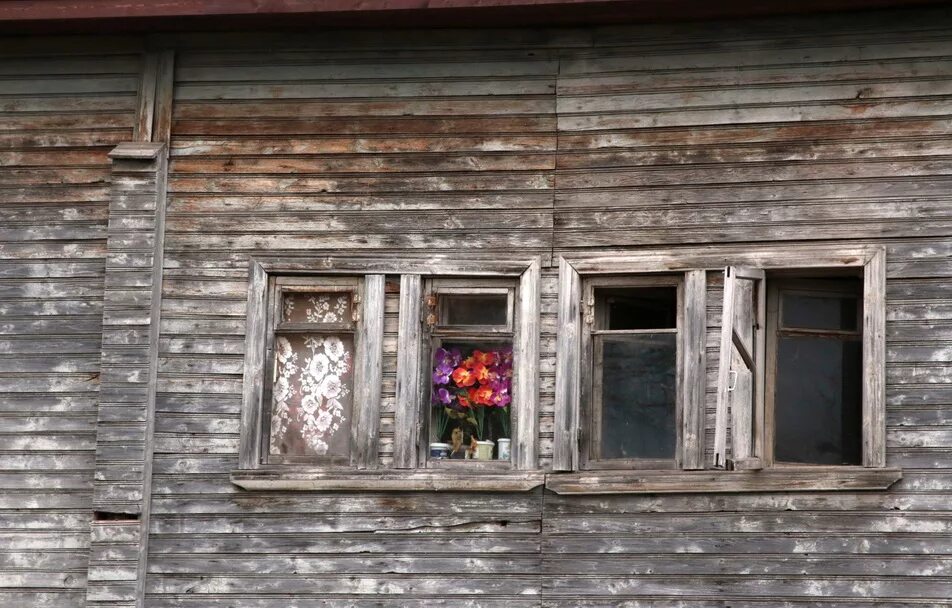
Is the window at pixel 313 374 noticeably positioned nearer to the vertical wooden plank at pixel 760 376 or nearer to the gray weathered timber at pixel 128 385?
the gray weathered timber at pixel 128 385

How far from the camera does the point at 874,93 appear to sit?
349 inches

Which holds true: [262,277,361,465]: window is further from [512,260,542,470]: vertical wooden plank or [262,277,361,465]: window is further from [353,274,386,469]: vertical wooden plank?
[512,260,542,470]: vertical wooden plank

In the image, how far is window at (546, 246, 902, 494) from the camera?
868 centimetres

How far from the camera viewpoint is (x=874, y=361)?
28.1ft

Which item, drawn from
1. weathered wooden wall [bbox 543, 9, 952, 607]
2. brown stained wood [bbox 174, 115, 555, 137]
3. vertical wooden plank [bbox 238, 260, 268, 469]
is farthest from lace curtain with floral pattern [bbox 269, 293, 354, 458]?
weathered wooden wall [bbox 543, 9, 952, 607]

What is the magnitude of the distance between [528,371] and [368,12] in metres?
2.52

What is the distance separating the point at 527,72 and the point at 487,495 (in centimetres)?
278

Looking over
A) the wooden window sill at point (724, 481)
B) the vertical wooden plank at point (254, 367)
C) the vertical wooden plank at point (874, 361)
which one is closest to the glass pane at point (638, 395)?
the wooden window sill at point (724, 481)

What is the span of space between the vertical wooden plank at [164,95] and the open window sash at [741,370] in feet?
12.9

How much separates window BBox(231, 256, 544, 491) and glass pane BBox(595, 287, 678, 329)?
1.60 ft

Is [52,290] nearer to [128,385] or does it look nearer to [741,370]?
[128,385]

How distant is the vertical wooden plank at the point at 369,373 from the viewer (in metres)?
9.17

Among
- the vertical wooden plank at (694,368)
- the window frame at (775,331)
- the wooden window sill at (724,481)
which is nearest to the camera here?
the wooden window sill at (724,481)

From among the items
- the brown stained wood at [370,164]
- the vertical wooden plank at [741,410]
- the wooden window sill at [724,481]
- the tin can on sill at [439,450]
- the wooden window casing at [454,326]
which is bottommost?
the wooden window sill at [724,481]
